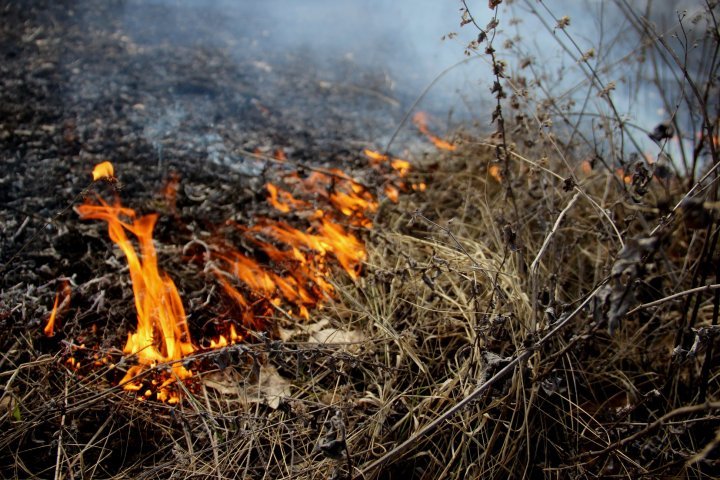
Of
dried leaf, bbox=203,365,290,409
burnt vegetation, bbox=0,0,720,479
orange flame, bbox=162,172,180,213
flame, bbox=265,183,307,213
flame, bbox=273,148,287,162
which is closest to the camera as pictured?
burnt vegetation, bbox=0,0,720,479

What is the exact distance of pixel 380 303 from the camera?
263cm

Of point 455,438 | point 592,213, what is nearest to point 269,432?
point 455,438

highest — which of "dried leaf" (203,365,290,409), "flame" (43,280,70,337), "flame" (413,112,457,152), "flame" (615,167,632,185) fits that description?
"flame" (615,167,632,185)

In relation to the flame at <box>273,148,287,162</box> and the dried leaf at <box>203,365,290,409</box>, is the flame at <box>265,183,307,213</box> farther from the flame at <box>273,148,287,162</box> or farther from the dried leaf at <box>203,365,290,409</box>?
the dried leaf at <box>203,365,290,409</box>

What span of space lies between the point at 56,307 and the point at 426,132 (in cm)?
344

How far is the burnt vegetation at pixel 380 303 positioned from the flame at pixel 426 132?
0.09m

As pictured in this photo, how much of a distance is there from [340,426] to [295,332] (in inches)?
42.5

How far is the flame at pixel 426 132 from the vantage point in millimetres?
4184

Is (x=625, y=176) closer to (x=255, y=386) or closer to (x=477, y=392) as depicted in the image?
(x=477, y=392)

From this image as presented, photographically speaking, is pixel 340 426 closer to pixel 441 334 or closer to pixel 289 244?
pixel 441 334

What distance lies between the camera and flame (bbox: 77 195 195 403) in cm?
224

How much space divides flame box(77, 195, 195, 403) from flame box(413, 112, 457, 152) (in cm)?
239

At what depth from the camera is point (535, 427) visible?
207cm

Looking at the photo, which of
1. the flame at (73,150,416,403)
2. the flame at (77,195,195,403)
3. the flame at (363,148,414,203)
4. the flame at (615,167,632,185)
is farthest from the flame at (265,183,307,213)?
the flame at (615,167,632,185)
